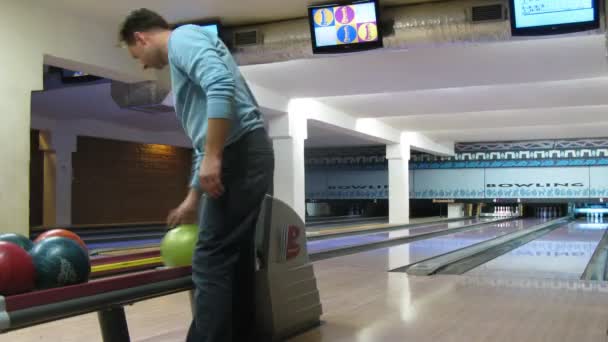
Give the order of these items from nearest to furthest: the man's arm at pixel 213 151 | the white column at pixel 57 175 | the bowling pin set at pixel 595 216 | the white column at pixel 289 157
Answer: the man's arm at pixel 213 151
the white column at pixel 289 157
the white column at pixel 57 175
the bowling pin set at pixel 595 216

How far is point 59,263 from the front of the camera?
152 centimetres

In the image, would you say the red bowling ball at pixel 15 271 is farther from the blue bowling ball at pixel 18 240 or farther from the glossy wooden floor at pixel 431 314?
the glossy wooden floor at pixel 431 314

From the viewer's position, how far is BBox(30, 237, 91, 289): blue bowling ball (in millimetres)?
1503

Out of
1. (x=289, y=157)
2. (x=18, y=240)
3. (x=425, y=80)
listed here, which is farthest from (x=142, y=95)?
(x=18, y=240)

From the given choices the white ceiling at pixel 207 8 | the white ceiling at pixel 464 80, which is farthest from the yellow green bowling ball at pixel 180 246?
the white ceiling at pixel 464 80

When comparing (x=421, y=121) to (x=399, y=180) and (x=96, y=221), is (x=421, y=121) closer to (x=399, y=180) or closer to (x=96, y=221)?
(x=399, y=180)

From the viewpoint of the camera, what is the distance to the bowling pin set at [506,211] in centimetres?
1557

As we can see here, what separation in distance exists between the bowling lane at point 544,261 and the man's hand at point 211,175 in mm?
3061

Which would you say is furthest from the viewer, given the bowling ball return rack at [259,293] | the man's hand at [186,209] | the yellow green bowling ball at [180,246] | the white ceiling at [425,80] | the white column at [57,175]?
the white column at [57,175]

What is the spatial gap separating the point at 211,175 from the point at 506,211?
50.4 feet

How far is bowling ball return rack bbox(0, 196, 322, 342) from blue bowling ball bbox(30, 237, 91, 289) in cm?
8

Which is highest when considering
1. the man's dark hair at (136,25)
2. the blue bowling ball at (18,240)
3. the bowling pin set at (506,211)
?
the man's dark hair at (136,25)

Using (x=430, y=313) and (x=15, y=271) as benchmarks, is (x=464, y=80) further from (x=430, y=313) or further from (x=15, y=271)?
(x=15, y=271)

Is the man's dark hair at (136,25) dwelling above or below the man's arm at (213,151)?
above
